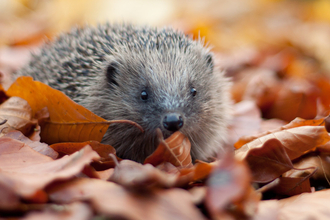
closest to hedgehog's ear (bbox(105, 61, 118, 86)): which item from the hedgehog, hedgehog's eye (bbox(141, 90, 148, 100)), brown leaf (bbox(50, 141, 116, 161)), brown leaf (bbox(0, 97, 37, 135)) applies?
the hedgehog

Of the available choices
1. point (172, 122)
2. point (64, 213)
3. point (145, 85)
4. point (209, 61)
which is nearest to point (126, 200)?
point (64, 213)

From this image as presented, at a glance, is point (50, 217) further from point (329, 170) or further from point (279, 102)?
point (279, 102)

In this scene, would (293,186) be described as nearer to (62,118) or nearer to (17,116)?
(62,118)

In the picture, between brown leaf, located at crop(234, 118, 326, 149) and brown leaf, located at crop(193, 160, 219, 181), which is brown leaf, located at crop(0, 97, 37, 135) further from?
brown leaf, located at crop(234, 118, 326, 149)

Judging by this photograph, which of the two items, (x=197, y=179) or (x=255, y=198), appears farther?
(x=197, y=179)

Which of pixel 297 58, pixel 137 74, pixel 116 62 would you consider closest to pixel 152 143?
pixel 137 74
